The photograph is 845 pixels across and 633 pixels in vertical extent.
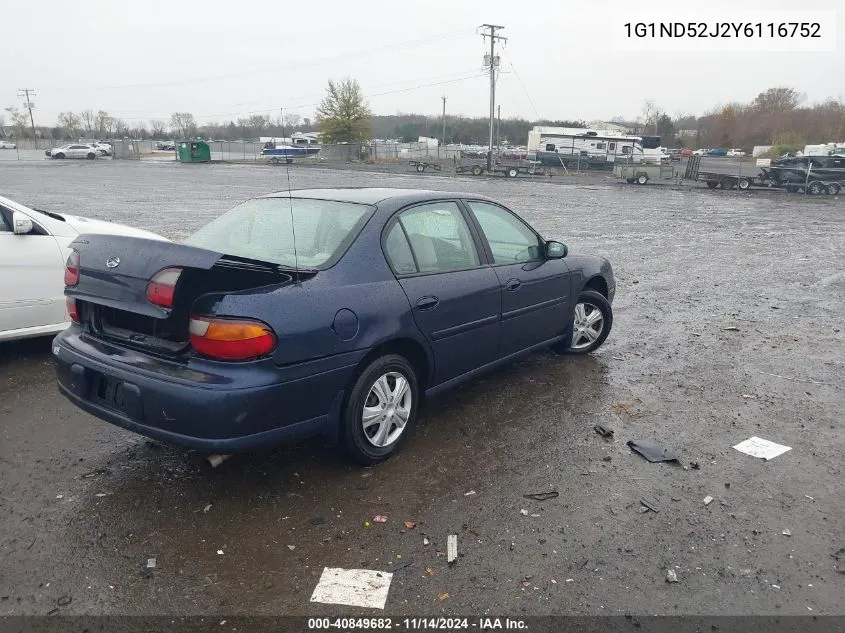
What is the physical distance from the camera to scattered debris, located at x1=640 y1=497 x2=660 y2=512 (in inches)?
139

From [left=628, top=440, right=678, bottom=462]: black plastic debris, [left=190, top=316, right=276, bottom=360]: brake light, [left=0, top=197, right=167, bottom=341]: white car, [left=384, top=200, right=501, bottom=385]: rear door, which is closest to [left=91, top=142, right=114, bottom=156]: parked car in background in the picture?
[left=0, top=197, right=167, bottom=341]: white car

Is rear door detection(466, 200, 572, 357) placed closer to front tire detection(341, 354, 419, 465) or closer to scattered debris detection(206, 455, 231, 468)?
front tire detection(341, 354, 419, 465)

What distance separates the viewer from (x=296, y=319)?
3.31 meters

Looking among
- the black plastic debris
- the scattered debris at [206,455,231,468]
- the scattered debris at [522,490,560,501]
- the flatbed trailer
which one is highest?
the flatbed trailer

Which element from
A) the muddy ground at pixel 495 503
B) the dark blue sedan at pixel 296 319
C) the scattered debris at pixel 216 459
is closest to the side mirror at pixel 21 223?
the muddy ground at pixel 495 503

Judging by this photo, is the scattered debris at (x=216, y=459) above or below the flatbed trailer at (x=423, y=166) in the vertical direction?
below

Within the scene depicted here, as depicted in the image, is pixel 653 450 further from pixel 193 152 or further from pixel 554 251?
pixel 193 152

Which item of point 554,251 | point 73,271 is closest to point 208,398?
point 73,271

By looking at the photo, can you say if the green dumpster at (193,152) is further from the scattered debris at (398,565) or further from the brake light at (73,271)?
the scattered debris at (398,565)

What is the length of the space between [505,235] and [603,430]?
164cm

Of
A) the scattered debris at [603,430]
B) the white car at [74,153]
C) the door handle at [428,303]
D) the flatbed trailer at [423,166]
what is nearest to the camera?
the door handle at [428,303]

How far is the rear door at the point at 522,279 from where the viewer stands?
4.79m

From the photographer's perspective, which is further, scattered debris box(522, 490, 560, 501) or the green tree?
the green tree

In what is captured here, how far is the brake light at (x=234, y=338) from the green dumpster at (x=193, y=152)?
2324 inches
